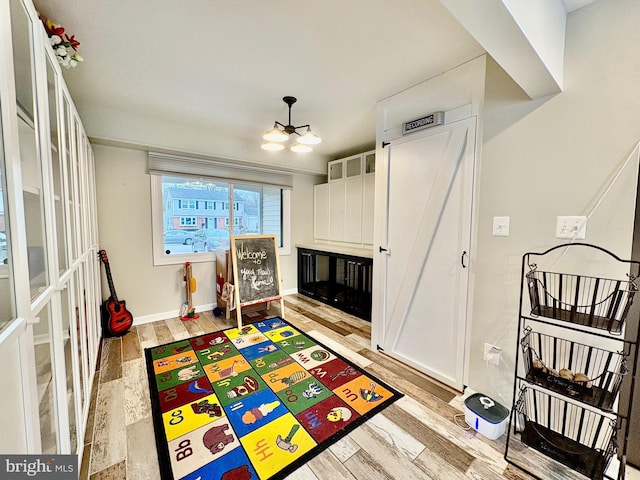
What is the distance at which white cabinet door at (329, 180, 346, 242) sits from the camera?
4.15 meters

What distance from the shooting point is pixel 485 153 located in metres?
1.87

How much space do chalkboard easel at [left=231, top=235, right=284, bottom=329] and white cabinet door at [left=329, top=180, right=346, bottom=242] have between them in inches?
42.6

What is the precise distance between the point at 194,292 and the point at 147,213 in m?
1.17

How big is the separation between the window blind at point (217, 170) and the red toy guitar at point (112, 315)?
119 cm

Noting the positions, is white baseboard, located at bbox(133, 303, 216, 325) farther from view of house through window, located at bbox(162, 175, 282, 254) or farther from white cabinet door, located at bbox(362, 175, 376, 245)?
white cabinet door, located at bbox(362, 175, 376, 245)

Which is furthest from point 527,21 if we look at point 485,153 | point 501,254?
point 501,254

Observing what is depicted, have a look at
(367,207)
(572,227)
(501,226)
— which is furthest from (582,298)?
(367,207)

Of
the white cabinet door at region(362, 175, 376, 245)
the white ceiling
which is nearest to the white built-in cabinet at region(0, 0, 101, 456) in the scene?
the white ceiling

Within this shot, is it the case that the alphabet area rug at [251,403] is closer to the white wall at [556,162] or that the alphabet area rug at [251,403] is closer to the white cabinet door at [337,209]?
the white wall at [556,162]

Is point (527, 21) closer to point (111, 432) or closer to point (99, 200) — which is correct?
point (111, 432)

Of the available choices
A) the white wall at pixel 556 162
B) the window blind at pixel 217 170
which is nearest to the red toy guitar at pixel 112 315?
the window blind at pixel 217 170

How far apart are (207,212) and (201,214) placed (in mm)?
82

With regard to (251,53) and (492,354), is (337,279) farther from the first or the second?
(251,53)

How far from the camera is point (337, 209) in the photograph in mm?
4246
